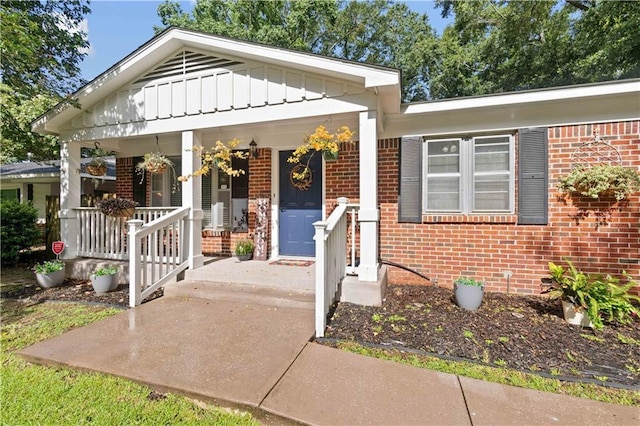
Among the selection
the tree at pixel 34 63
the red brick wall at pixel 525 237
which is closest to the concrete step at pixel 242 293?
the red brick wall at pixel 525 237

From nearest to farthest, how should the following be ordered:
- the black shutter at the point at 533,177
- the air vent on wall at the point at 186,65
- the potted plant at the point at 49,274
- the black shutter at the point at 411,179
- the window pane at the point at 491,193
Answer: the black shutter at the point at 533,177 → the window pane at the point at 491,193 → the air vent on wall at the point at 186,65 → the black shutter at the point at 411,179 → the potted plant at the point at 49,274

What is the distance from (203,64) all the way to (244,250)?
10.2 ft

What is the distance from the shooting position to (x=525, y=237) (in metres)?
4.45

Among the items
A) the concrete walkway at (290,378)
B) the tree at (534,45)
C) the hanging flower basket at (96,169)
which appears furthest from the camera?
the tree at (534,45)

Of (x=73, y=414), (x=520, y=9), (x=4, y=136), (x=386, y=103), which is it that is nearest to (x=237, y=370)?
(x=73, y=414)

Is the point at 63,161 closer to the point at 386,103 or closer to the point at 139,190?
the point at 139,190

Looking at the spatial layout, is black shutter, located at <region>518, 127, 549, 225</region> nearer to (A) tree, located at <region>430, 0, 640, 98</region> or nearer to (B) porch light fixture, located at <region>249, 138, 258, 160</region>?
(B) porch light fixture, located at <region>249, 138, 258, 160</region>

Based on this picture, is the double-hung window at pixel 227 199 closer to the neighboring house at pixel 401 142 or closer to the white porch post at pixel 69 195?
the neighboring house at pixel 401 142

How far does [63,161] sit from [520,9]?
13.1 metres

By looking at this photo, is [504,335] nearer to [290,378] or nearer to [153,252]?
[290,378]

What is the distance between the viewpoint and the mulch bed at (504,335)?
2670 millimetres

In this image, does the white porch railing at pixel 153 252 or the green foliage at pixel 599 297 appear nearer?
the green foliage at pixel 599 297

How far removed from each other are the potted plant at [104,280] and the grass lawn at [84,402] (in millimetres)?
1813

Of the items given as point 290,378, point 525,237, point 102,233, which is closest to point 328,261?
point 290,378
